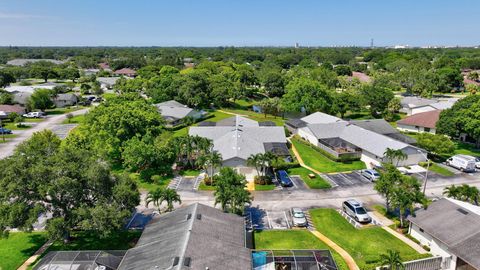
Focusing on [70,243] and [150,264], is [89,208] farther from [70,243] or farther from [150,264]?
[150,264]

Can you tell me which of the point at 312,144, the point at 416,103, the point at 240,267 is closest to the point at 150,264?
the point at 240,267

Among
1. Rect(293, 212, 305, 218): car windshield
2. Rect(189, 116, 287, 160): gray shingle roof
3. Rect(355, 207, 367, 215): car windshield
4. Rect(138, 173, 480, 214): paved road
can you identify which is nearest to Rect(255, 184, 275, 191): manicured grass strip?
Rect(138, 173, 480, 214): paved road

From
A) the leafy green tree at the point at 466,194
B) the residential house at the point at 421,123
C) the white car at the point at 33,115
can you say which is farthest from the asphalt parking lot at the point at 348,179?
the white car at the point at 33,115

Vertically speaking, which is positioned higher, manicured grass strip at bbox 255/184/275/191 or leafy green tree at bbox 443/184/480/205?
leafy green tree at bbox 443/184/480/205

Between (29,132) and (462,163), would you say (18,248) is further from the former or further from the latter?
(462,163)

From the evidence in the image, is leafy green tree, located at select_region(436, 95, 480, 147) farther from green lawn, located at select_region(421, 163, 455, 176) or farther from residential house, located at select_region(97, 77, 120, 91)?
residential house, located at select_region(97, 77, 120, 91)

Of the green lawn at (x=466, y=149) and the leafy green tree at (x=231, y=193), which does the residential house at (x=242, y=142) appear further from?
the green lawn at (x=466, y=149)

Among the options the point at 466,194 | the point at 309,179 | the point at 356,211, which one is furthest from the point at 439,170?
the point at 356,211
